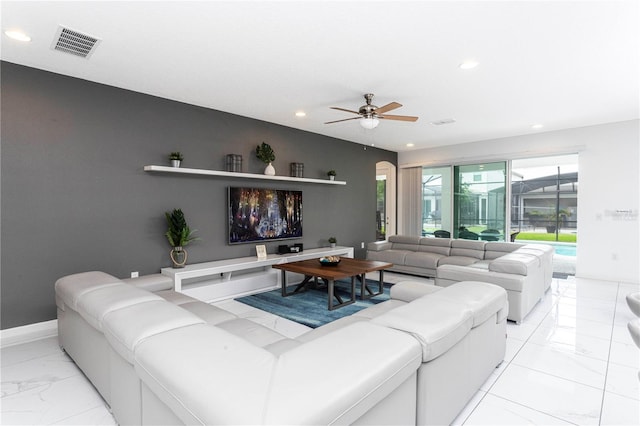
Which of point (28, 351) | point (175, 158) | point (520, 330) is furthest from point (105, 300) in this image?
point (520, 330)

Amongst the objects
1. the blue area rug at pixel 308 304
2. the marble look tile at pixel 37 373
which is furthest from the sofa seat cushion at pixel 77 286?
the blue area rug at pixel 308 304

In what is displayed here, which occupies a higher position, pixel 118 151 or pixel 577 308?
pixel 118 151

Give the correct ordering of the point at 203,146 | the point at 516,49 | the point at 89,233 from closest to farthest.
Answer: the point at 516,49
the point at 89,233
the point at 203,146

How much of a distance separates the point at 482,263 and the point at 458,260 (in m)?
0.40

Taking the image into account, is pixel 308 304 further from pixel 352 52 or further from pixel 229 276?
pixel 352 52

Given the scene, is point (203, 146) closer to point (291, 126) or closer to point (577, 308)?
point (291, 126)

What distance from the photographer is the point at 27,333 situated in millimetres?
3209

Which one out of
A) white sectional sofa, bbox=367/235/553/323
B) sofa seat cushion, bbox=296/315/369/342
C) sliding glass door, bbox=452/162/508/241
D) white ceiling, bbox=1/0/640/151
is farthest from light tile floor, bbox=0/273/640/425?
sliding glass door, bbox=452/162/508/241

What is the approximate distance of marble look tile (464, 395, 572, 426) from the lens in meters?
1.94

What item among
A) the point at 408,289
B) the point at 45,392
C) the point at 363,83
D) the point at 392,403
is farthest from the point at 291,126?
the point at 392,403

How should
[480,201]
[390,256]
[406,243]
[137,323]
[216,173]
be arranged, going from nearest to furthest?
[137,323] → [216,173] → [390,256] → [406,243] → [480,201]

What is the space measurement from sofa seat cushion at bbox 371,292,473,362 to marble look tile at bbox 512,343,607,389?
131 cm

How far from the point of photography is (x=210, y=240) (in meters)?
4.65

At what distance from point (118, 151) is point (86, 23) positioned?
1650 mm
